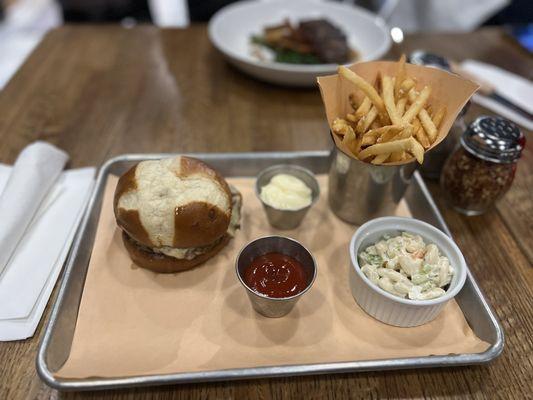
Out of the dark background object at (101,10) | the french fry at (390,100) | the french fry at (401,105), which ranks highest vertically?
the french fry at (390,100)

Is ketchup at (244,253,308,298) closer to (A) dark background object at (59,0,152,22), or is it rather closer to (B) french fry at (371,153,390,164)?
(B) french fry at (371,153,390,164)

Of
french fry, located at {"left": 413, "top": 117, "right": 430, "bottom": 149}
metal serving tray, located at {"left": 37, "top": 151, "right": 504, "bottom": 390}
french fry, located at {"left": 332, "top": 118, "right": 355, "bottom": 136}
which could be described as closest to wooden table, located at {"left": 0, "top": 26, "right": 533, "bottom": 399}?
metal serving tray, located at {"left": 37, "top": 151, "right": 504, "bottom": 390}

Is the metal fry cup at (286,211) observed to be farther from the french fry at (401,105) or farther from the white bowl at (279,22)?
the white bowl at (279,22)

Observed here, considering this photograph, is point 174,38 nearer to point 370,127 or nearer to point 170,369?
point 370,127

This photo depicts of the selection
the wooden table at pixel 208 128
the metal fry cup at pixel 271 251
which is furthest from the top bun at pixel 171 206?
the wooden table at pixel 208 128

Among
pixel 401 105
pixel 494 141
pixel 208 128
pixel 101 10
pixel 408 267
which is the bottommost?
pixel 101 10

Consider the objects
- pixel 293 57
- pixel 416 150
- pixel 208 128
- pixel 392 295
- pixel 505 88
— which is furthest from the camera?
pixel 293 57

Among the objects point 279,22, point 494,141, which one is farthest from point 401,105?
point 279,22

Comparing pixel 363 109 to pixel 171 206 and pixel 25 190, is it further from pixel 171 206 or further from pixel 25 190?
pixel 25 190
